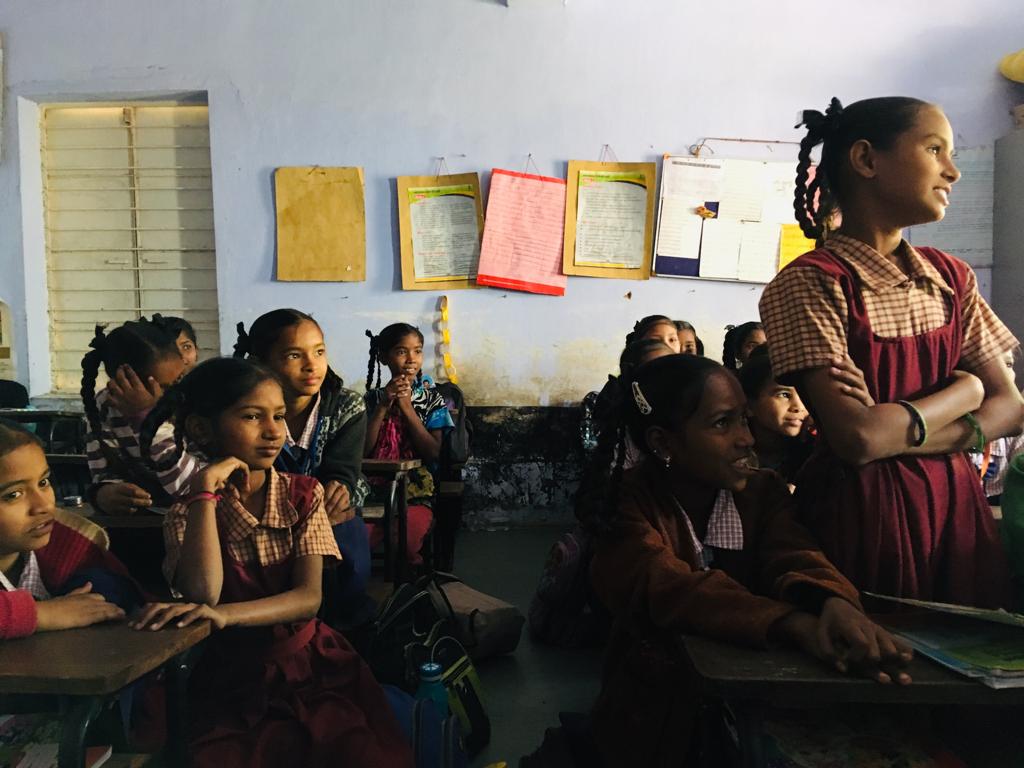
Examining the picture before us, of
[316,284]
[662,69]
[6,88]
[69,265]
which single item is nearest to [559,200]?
[662,69]

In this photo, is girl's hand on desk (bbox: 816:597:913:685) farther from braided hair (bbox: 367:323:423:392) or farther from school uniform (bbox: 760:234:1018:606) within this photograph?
braided hair (bbox: 367:323:423:392)

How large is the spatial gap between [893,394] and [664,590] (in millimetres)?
460

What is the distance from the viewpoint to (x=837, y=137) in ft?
4.23

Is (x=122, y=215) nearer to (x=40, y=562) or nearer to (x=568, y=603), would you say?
(x=568, y=603)

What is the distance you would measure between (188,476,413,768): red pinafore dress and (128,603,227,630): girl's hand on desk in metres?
0.26

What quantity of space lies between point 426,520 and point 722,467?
1970 mm

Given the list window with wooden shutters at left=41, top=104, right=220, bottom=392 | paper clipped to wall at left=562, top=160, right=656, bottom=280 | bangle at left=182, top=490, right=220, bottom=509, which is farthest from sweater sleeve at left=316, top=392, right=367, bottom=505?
window with wooden shutters at left=41, top=104, right=220, bottom=392

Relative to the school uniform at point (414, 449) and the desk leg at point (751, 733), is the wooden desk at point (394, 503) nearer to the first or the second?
the school uniform at point (414, 449)

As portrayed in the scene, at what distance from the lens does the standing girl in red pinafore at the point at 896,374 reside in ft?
3.81

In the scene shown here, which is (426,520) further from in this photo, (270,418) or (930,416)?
(930,416)

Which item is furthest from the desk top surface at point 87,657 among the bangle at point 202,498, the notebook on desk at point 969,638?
the notebook on desk at point 969,638

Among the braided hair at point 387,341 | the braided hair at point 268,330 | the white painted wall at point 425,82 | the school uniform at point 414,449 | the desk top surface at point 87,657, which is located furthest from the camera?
the white painted wall at point 425,82

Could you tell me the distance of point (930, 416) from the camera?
1.15 meters

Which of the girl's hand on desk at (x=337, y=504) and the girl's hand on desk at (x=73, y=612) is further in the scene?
the girl's hand on desk at (x=337, y=504)
